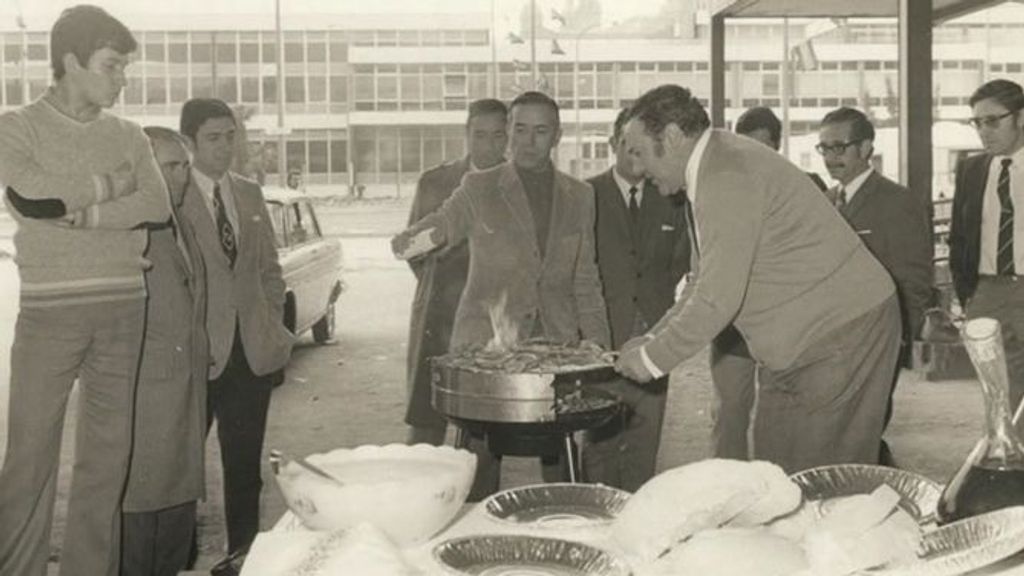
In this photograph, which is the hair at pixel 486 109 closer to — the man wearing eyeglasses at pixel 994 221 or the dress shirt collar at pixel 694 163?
the man wearing eyeglasses at pixel 994 221

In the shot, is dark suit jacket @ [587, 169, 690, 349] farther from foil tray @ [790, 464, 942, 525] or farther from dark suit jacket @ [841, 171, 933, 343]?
foil tray @ [790, 464, 942, 525]

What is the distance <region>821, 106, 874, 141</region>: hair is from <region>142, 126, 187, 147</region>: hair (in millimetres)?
3158

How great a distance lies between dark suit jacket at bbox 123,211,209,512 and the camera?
13.6ft

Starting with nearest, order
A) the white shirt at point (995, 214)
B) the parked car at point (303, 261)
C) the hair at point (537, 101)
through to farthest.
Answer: the hair at point (537, 101) < the white shirt at point (995, 214) < the parked car at point (303, 261)

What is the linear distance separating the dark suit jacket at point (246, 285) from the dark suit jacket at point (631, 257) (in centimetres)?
163

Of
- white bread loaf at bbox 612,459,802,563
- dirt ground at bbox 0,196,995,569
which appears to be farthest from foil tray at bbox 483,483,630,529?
dirt ground at bbox 0,196,995,569

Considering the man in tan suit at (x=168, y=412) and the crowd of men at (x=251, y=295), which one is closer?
the crowd of men at (x=251, y=295)

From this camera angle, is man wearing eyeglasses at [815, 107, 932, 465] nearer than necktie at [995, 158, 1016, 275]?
Yes

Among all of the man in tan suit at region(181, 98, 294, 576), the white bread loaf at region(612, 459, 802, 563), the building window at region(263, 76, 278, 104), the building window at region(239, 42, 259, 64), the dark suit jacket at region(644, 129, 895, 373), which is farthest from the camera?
the building window at region(263, 76, 278, 104)

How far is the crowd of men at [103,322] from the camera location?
388 centimetres

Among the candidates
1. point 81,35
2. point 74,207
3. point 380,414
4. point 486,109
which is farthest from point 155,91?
point 74,207

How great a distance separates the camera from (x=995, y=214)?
597 centimetres

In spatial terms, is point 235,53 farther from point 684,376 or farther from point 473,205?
point 473,205

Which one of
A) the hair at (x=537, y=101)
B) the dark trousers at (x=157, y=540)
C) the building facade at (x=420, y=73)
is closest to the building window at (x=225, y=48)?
the building facade at (x=420, y=73)
